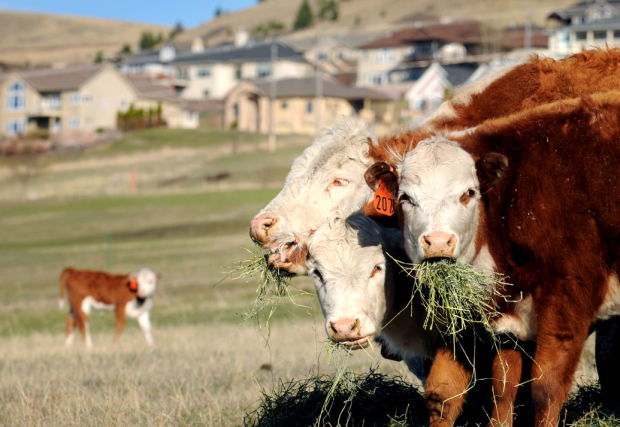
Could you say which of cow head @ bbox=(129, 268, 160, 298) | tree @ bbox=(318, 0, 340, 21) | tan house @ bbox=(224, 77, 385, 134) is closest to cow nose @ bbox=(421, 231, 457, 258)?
cow head @ bbox=(129, 268, 160, 298)

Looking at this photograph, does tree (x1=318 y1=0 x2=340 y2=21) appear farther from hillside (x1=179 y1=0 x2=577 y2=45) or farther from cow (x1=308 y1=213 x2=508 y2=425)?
cow (x1=308 y1=213 x2=508 y2=425)

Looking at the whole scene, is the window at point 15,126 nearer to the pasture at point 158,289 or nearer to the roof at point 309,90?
the pasture at point 158,289

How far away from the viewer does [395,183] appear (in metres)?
5.90

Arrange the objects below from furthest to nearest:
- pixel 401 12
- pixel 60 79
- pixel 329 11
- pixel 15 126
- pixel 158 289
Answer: pixel 329 11
pixel 401 12
pixel 15 126
pixel 60 79
pixel 158 289

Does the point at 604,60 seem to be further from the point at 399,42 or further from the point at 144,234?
the point at 399,42

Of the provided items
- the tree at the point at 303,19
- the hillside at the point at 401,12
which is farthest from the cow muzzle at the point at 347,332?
the tree at the point at 303,19

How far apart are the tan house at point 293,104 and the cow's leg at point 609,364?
73327 mm

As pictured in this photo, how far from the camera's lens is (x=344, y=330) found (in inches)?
224

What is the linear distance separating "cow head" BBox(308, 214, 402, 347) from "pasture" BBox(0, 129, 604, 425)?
86cm

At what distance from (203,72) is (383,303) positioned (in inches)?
3939

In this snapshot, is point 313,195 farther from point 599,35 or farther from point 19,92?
point 19,92

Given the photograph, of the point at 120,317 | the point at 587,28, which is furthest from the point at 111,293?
the point at 587,28

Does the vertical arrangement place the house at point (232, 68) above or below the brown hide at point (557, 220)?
above

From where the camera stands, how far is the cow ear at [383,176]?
584 cm
